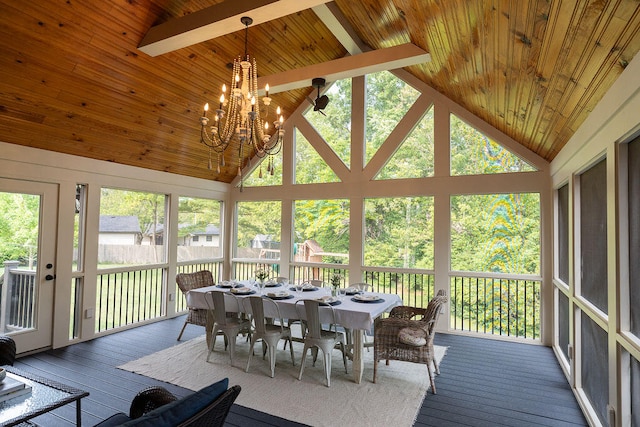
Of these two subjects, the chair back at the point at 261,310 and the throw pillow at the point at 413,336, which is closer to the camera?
the throw pillow at the point at 413,336

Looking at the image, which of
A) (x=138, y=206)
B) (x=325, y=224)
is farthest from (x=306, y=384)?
(x=138, y=206)

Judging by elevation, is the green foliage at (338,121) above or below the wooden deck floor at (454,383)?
above

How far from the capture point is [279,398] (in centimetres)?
326

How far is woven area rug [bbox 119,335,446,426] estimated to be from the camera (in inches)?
118

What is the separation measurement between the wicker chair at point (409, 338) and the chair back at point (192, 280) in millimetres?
2685

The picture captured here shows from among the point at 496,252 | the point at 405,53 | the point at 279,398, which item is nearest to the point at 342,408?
the point at 279,398

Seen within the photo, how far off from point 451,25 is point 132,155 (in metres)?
4.57

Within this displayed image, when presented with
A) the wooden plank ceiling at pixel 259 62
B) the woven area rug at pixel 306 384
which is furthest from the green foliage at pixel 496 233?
the woven area rug at pixel 306 384

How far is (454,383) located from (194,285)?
11.5 feet

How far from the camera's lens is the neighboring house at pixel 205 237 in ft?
22.1

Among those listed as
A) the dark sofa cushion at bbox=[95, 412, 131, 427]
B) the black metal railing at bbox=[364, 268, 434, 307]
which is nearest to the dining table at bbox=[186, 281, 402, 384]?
the black metal railing at bbox=[364, 268, 434, 307]

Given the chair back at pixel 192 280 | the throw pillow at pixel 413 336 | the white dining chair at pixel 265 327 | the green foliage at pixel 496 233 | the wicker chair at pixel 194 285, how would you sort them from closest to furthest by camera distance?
the throw pillow at pixel 413 336 → the white dining chair at pixel 265 327 → the wicker chair at pixel 194 285 → the chair back at pixel 192 280 → the green foliage at pixel 496 233

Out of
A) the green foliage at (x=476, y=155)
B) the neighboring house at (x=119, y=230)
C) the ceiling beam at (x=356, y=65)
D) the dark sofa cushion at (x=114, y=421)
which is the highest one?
the ceiling beam at (x=356, y=65)

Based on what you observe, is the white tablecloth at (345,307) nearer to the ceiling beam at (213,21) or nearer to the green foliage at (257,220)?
the green foliage at (257,220)
